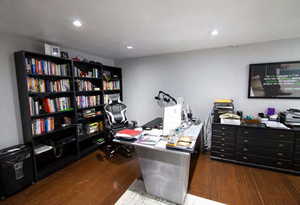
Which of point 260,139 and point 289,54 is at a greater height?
point 289,54

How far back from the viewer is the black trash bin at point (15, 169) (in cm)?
172

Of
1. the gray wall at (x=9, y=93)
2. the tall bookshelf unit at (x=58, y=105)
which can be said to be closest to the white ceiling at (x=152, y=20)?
the gray wall at (x=9, y=93)

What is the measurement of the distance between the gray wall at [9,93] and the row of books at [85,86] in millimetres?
922

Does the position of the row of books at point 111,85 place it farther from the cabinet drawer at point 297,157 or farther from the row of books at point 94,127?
the cabinet drawer at point 297,157

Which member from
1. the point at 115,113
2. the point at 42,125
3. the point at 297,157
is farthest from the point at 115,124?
the point at 297,157

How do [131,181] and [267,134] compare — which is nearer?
[131,181]

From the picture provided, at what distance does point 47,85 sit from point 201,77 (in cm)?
300

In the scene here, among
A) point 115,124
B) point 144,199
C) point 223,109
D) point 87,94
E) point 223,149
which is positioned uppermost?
point 87,94

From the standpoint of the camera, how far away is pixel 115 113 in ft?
9.93

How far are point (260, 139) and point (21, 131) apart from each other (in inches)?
155

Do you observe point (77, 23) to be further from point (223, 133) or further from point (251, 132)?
point (251, 132)

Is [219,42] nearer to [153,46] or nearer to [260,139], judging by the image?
[153,46]

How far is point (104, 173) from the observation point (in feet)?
7.41

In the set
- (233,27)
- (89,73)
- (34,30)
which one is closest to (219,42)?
(233,27)
